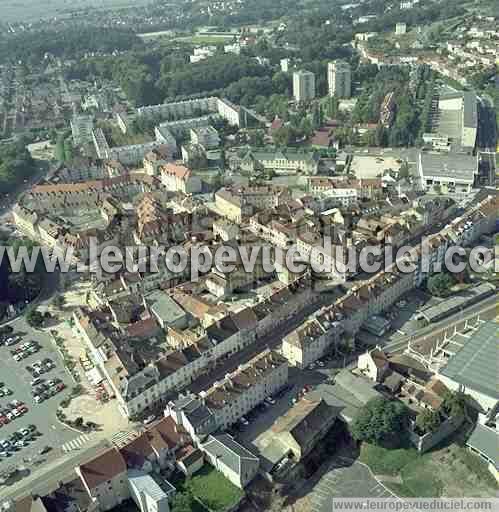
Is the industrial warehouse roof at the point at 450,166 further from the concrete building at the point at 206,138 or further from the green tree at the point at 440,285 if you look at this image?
the concrete building at the point at 206,138

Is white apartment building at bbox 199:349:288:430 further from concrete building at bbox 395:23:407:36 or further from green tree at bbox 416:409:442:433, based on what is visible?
concrete building at bbox 395:23:407:36

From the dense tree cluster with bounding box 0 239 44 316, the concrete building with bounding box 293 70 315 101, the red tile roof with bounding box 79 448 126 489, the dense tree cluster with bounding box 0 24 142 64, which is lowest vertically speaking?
the red tile roof with bounding box 79 448 126 489

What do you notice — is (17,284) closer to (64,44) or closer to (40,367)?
(40,367)

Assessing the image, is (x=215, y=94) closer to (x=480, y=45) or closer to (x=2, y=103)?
(x=2, y=103)

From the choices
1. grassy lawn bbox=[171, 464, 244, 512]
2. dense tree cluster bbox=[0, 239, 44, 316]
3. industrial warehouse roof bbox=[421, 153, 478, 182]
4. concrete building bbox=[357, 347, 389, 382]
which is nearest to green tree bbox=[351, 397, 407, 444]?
concrete building bbox=[357, 347, 389, 382]

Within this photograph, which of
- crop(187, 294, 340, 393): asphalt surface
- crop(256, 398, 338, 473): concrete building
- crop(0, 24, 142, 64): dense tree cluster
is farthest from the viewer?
crop(0, 24, 142, 64): dense tree cluster

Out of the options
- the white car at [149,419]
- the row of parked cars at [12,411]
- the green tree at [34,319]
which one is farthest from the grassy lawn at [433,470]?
the green tree at [34,319]
